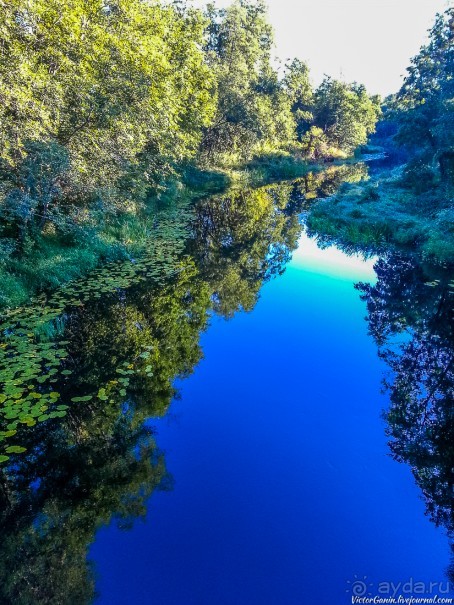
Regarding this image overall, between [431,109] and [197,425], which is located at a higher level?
[431,109]

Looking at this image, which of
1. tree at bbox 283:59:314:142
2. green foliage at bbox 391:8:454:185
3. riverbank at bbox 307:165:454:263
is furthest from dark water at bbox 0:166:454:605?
tree at bbox 283:59:314:142

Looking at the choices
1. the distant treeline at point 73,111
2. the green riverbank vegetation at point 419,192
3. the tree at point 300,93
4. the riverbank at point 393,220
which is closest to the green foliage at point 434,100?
the green riverbank vegetation at point 419,192

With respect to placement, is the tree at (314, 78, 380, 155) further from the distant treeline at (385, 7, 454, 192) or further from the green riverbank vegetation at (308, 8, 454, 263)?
the distant treeline at (385, 7, 454, 192)

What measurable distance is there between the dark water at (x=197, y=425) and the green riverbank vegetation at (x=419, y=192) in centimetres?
573

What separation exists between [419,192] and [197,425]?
28850mm

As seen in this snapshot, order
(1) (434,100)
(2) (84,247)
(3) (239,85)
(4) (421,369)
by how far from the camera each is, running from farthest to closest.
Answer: (3) (239,85) < (1) (434,100) < (2) (84,247) < (4) (421,369)

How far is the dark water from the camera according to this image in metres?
5.64

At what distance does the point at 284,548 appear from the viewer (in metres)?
5.92


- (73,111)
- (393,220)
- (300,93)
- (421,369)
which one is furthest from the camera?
(300,93)

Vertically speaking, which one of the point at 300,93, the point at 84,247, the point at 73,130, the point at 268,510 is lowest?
the point at 268,510

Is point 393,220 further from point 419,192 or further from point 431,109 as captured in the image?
point 431,109

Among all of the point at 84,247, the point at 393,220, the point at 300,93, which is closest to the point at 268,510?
the point at 84,247

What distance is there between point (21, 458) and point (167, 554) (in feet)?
11.8

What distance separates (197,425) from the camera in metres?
8.66
